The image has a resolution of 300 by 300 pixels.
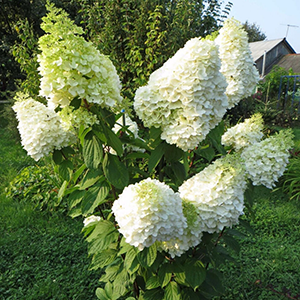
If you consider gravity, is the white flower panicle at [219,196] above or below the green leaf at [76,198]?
above

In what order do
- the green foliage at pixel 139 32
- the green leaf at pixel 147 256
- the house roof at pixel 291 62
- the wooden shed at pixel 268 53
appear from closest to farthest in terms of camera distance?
1. the green leaf at pixel 147 256
2. the green foliage at pixel 139 32
3. the house roof at pixel 291 62
4. the wooden shed at pixel 268 53

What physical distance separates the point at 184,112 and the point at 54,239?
110 inches

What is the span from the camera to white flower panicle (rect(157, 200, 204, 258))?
1223 millimetres

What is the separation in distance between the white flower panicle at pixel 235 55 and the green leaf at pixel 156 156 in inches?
24.8

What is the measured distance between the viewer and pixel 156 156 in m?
1.34

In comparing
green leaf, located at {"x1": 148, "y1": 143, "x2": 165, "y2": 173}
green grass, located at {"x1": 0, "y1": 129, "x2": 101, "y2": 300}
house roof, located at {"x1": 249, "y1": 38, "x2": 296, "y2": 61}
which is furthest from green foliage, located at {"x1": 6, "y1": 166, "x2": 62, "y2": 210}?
house roof, located at {"x1": 249, "y1": 38, "x2": 296, "y2": 61}

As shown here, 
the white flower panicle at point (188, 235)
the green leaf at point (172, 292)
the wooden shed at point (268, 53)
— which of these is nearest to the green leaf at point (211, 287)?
the green leaf at point (172, 292)

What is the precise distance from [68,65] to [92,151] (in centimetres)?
38

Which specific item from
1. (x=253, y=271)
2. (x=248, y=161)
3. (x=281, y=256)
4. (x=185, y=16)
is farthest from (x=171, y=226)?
(x=185, y=16)

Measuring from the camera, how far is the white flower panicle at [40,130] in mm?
1423

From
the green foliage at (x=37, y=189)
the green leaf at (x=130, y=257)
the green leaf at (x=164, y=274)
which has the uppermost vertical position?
the green leaf at (x=130, y=257)

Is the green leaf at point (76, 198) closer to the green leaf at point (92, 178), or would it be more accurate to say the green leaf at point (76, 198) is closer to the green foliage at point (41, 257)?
the green leaf at point (92, 178)

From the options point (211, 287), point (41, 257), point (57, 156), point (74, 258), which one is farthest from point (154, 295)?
point (41, 257)

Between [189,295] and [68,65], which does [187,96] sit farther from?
[189,295]
